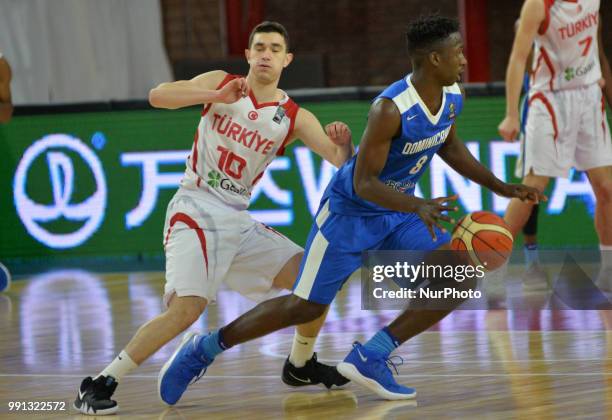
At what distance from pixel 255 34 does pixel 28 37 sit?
29.1 ft

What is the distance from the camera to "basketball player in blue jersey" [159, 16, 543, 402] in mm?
5504

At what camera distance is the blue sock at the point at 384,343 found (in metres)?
5.63

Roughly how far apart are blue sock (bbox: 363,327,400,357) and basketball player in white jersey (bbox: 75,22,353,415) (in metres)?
0.35

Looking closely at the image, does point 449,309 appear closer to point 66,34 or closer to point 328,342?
point 328,342

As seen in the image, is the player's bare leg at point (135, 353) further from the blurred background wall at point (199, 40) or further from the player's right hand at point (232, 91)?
the blurred background wall at point (199, 40)

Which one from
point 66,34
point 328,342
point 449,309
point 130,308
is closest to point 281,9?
point 66,34

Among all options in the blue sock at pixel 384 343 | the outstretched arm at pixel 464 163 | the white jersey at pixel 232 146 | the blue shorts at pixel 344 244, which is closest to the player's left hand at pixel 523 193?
the outstretched arm at pixel 464 163

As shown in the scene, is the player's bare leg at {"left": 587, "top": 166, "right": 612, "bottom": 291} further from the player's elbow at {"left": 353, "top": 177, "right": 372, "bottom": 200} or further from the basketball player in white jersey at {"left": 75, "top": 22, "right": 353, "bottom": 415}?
the player's elbow at {"left": 353, "top": 177, "right": 372, "bottom": 200}

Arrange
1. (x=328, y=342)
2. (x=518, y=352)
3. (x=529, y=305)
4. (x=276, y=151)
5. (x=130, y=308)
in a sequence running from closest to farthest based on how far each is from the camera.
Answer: (x=276, y=151), (x=518, y=352), (x=328, y=342), (x=529, y=305), (x=130, y=308)

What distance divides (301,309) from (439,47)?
1.23 metres

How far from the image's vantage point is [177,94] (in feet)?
18.9

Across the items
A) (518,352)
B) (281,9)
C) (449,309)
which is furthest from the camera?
(281,9)

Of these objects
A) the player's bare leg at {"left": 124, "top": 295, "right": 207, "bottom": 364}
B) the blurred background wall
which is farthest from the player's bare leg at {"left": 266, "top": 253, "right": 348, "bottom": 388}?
the blurred background wall

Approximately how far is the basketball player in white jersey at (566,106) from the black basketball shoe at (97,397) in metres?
4.07
